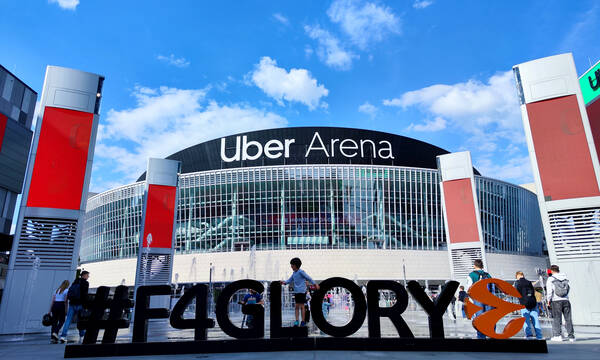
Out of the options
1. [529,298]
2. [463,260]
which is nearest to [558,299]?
[529,298]

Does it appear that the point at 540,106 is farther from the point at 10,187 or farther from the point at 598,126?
the point at 10,187

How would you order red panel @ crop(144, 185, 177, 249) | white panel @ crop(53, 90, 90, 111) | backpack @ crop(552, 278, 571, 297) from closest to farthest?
backpack @ crop(552, 278, 571, 297) → white panel @ crop(53, 90, 90, 111) → red panel @ crop(144, 185, 177, 249)

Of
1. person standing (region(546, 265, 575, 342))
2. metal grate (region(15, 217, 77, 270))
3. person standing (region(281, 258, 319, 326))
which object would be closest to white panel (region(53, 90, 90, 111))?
metal grate (region(15, 217, 77, 270))

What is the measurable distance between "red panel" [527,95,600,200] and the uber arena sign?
9582mm

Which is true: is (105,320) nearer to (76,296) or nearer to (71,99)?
(76,296)

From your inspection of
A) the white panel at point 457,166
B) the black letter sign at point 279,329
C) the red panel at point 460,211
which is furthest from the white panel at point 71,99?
the red panel at point 460,211

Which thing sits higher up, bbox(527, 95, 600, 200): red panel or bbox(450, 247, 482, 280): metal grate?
bbox(527, 95, 600, 200): red panel

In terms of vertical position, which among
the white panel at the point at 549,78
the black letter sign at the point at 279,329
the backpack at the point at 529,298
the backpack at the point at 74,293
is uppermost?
the white panel at the point at 549,78

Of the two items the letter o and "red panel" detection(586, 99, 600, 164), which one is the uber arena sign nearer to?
the letter o

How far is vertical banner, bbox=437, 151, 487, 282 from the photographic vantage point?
24859 mm

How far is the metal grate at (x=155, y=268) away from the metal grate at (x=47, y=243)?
9.11 m

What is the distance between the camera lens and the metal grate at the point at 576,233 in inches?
604

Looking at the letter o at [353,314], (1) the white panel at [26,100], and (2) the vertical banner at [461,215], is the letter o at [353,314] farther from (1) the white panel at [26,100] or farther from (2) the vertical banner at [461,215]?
(1) the white panel at [26,100]

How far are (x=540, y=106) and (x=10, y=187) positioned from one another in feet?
130
